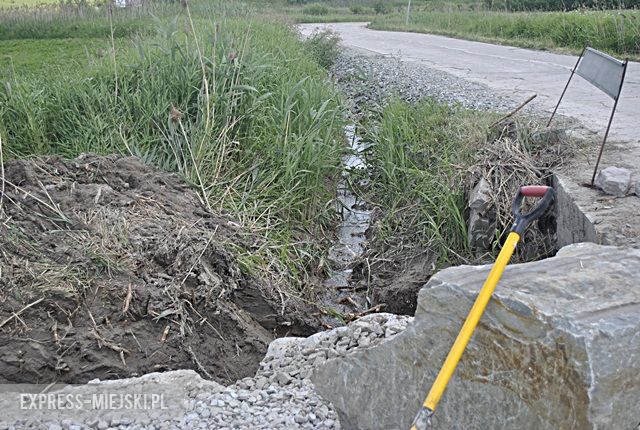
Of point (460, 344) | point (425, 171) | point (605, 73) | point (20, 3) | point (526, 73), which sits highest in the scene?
point (605, 73)

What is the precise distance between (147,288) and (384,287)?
2150 mm

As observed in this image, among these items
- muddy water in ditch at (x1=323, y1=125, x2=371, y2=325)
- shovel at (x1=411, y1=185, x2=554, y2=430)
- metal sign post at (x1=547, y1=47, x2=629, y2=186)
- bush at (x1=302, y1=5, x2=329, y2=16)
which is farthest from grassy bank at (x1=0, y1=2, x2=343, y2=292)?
bush at (x1=302, y1=5, x2=329, y2=16)

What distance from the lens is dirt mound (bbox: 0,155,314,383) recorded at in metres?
4.26

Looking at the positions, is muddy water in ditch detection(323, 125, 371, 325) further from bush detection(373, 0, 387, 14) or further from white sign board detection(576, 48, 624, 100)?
bush detection(373, 0, 387, 14)

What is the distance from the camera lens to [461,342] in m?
2.81

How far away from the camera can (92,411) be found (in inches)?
147

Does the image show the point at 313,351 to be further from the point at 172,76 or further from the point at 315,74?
the point at 315,74

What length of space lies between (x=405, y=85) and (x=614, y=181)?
531 cm

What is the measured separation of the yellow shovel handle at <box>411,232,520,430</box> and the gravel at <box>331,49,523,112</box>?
17.2 ft

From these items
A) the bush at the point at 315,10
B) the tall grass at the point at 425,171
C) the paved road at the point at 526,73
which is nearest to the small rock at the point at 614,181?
the tall grass at the point at 425,171

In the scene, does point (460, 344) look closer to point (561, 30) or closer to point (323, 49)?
point (323, 49)

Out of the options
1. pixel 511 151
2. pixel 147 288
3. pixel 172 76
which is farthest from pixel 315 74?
pixel 147 288

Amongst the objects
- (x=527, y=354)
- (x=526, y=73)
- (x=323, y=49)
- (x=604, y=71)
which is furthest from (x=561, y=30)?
(x=527, y=354)

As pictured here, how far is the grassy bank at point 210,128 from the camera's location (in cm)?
633
